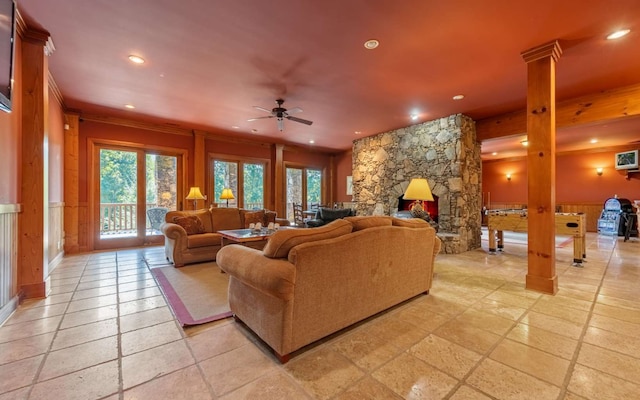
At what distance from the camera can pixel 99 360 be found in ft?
5.67

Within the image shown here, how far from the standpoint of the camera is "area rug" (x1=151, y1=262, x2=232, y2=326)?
7.83ft

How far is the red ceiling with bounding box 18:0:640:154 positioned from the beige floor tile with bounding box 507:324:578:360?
8.61 ft

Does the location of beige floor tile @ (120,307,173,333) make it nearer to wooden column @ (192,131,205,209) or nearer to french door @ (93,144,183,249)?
french door @ (93,144,183,249)

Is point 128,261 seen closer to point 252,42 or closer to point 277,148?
point 252,42

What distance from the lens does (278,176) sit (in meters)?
7.86

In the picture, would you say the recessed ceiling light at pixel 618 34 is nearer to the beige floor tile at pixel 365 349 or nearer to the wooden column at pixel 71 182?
the beige floor tile at pixel 365 349

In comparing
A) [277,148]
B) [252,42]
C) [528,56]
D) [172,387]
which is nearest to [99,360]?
[172,387]

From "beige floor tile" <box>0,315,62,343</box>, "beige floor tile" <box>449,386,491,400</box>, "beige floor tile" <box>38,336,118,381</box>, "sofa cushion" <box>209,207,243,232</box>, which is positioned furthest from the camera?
"sofa cushion" <box>209,207,243,232</box>

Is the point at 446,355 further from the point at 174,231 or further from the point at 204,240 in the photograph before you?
the point at 174,231

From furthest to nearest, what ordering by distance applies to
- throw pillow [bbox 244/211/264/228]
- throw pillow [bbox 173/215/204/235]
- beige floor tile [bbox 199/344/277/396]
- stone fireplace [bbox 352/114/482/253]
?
throw pillow [bbox 244/211/264/228], stone fireplace [bbox 352/114/482/253], throw pillow [bbox 173/215/204/235], beige floor tile [bbox 199/344/277/396]

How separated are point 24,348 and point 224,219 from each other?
127 inches

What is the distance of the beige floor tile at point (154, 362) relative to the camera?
5.13 ft

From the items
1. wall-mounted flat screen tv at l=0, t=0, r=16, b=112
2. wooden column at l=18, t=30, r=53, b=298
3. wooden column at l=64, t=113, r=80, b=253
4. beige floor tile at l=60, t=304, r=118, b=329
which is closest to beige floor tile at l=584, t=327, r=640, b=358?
beige floor tile at l=60, t=304, r=118, b=329

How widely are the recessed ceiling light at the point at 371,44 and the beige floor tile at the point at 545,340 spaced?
9.37ft
